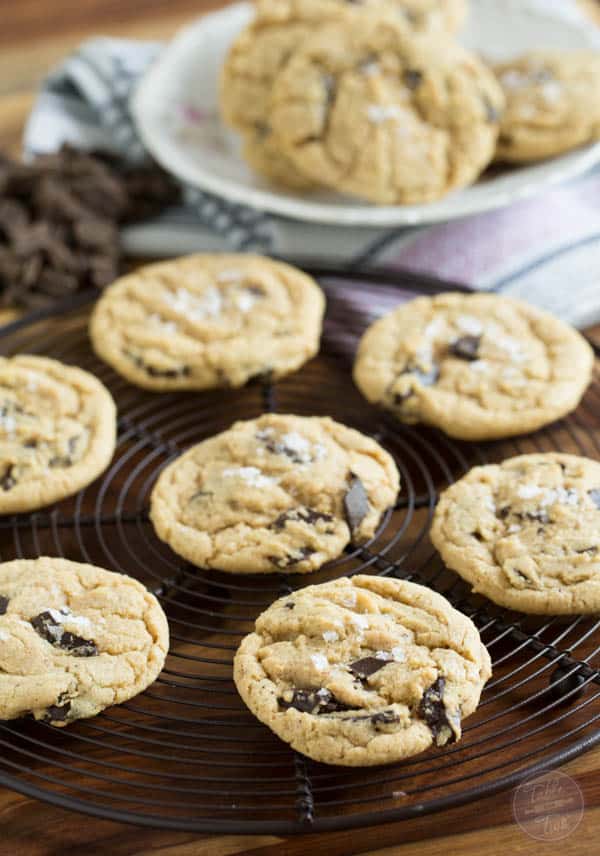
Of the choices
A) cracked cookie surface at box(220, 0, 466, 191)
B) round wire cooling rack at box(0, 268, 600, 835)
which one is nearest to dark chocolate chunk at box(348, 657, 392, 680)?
round wire cooling rack at box(0, 268, 600, 835)

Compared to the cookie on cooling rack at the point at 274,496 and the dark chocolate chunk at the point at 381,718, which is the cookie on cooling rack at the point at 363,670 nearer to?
the dark chocolate chunk at the point at 381,718

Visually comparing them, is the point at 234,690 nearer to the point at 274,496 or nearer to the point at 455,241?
the point at 274,496

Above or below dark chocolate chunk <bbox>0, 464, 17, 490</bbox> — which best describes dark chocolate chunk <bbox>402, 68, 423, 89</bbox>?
above

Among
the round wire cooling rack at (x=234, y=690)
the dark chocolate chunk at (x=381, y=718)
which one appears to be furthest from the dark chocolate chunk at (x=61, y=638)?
the dark chocolate chunk at (x=381, y=718)

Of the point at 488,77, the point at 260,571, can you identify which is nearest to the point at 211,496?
the point at 260,571

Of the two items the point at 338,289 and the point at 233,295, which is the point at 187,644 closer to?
the point at 233,295

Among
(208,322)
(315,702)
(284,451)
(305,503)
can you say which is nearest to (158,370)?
(208,322)

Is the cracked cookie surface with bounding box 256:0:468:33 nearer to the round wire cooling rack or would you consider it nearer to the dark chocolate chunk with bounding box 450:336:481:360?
the dark chocolate chunk with bounding box 450:336:481:360
